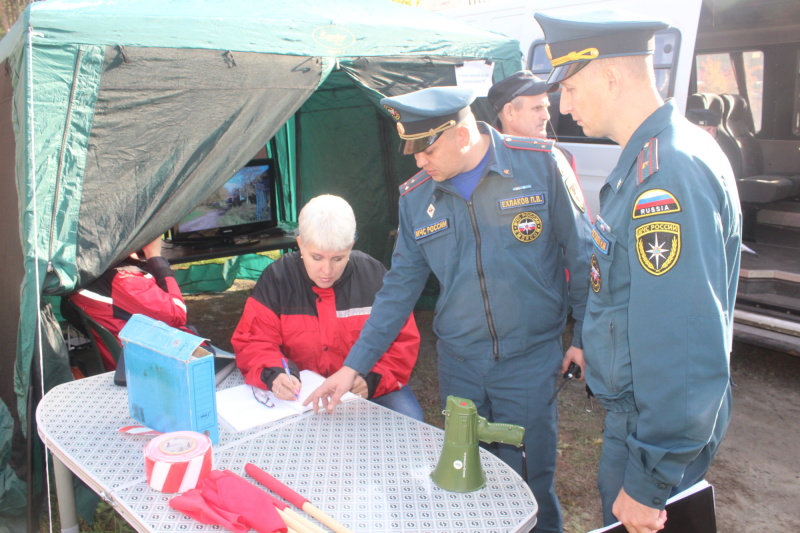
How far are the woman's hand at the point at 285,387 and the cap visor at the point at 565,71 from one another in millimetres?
1141

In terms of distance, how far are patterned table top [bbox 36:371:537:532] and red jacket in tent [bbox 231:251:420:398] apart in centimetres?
40

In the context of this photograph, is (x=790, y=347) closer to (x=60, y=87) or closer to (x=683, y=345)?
(x=683, y=345)

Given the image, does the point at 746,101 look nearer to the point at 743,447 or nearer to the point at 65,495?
the point at 743,447

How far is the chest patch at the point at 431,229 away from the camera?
1.98 m

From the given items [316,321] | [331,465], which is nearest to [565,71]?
[331,465]

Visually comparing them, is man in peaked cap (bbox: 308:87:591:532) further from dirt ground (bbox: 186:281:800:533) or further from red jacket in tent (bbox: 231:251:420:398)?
dirt ground (bbox: 186:281:800:533)

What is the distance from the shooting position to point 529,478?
208 cm

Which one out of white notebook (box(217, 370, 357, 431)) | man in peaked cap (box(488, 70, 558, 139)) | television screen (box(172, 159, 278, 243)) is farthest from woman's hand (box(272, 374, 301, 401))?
television screen (box(172, 159, 278, 243))

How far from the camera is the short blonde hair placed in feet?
7.22

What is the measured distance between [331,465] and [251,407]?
0.43 meters

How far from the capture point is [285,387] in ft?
6.35

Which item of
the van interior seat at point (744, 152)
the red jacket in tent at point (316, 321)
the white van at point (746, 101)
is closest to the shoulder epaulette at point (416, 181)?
the red jacket in tent at point (316, 321)

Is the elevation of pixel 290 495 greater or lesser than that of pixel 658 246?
lesser

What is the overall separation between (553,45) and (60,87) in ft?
6.65
